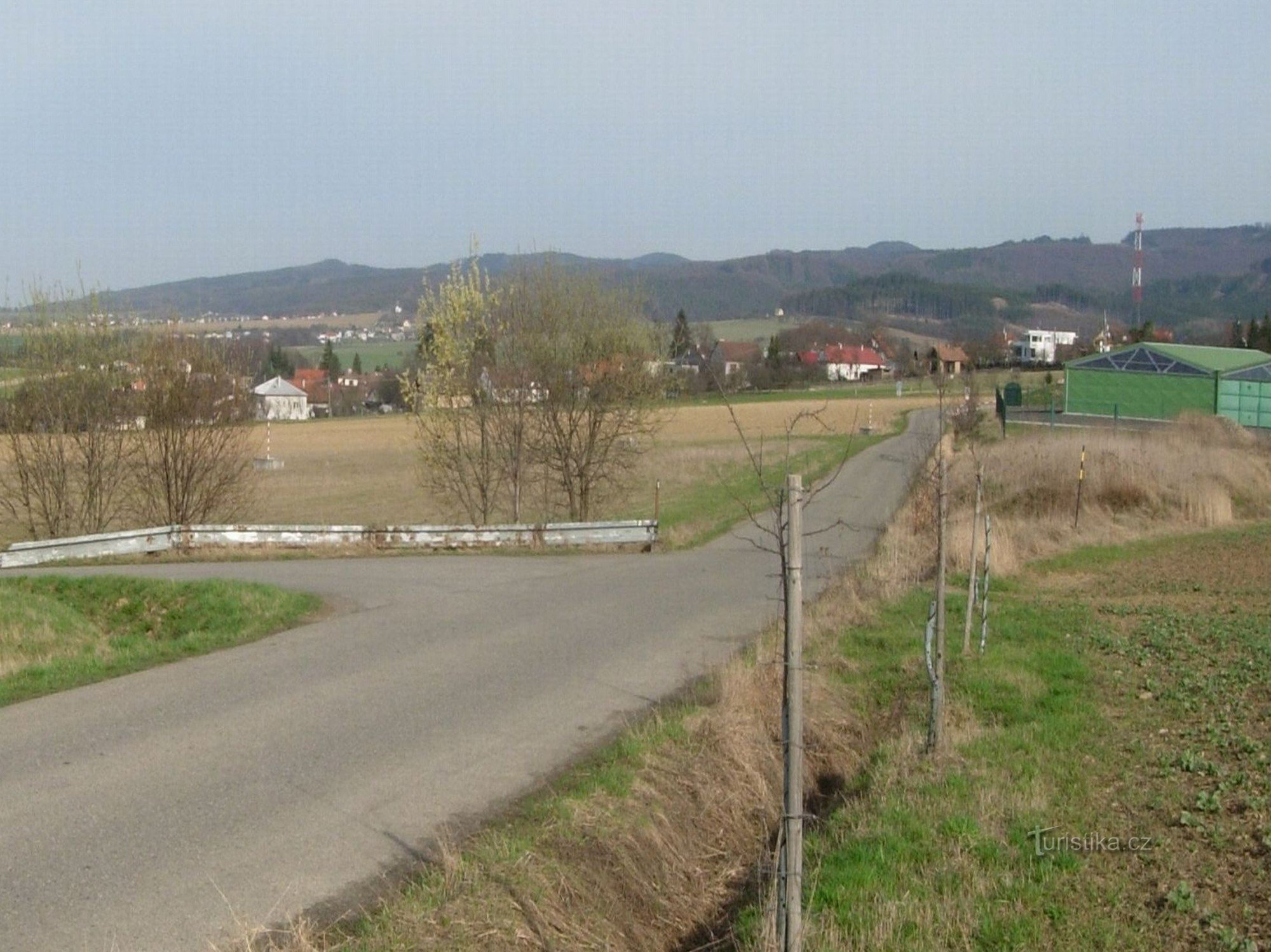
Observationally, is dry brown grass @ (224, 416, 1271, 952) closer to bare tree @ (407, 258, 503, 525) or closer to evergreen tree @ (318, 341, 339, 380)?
bare tree @ (407, 258, 503, 525)

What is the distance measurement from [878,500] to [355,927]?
27276 millimetres

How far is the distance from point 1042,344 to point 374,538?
106047mm

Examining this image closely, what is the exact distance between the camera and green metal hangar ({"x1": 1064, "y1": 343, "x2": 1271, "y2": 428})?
157ft

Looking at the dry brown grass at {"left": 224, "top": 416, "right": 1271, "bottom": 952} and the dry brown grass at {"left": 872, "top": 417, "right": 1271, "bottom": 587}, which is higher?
the dry brown grass at {"left": 224, "top": 416, "right": 1271, "bottom": 952}

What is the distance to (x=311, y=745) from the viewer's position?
8.88m

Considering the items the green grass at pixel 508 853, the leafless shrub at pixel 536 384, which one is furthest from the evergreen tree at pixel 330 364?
the green grass at pixel 508 853

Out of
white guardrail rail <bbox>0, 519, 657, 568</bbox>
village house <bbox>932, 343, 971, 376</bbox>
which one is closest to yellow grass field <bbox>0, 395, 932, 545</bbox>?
village house <bbox>932, 343, 971, 376</bbox>

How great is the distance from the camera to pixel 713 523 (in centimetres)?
2650

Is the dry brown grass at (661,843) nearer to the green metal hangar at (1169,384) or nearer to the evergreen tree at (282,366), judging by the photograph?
the green metal hangar at (1169,384)

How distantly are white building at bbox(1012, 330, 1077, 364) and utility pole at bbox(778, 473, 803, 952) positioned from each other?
344ft

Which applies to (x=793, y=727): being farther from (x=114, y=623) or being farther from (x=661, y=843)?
(x=114, y=623)

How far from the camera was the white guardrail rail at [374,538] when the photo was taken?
2230 centimetres

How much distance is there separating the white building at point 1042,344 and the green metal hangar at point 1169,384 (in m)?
51.4

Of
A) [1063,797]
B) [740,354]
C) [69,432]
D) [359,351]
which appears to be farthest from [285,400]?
[1063,797]
